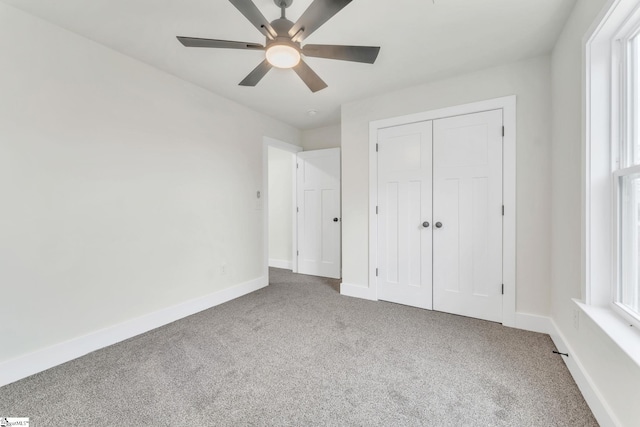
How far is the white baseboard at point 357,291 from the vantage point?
3166 millimetres

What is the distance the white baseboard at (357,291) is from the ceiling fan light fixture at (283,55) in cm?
252

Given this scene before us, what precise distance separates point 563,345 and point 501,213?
1114mm

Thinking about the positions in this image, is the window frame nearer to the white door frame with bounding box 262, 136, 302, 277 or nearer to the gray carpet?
the gray carpet

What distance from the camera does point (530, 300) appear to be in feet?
7.75

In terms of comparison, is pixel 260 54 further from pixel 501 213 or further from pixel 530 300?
pixel 530 300

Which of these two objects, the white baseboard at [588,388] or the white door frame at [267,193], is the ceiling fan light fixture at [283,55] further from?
the white baseboard at [588,388]

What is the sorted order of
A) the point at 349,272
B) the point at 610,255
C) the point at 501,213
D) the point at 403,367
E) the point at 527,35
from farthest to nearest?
the point at 349,272 → the point at 501,213 → the point at 527,35 → the point at 403,367 → the point at 610,255

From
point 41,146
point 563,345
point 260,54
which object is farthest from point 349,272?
point 41,146

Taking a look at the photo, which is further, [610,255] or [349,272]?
[349,272]

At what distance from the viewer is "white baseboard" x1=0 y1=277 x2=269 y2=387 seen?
1.71m

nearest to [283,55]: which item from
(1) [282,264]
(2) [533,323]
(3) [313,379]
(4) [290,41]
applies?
(4) [290,41]

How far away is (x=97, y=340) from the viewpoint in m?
2.07

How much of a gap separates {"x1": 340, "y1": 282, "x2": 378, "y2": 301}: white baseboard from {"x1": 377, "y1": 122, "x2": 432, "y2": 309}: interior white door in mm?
104

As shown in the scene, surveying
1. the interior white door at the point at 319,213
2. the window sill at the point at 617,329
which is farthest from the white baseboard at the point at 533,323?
the interior white door at the point at 319,213
